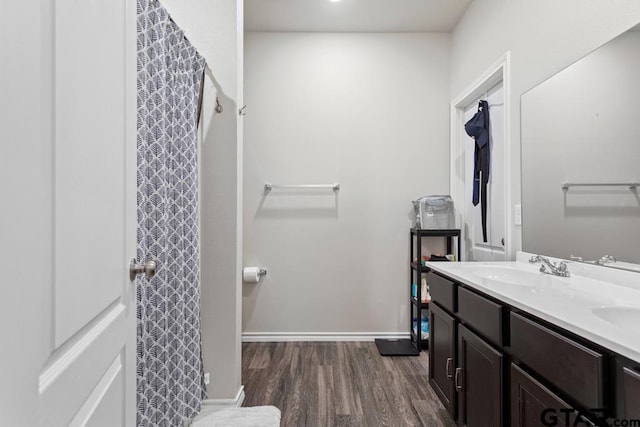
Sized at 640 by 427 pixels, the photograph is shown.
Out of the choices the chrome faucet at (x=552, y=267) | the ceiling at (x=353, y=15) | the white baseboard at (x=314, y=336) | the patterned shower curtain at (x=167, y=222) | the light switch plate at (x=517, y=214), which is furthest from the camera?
the white baseboard at (x=314, y=336)

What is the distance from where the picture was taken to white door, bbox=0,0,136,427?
0.44 meters

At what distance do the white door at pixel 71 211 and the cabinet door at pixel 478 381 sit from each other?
1.22m

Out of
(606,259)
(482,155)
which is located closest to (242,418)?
(606,259)

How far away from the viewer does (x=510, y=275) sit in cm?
173

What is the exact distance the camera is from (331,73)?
3.10 m

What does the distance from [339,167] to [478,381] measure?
6.83 feet

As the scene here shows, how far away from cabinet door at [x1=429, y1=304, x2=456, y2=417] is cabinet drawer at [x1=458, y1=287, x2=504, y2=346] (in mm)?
166

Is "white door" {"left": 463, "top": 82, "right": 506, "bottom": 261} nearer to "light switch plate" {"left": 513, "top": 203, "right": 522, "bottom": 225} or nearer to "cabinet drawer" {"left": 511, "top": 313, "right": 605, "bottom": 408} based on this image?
"light switch plate" {"left": 513, "top": 203, "right": 522, "bottom": 225}

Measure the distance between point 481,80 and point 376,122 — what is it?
93 cm

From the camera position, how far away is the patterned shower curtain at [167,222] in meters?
1.24

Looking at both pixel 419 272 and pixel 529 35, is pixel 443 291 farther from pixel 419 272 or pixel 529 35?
pixel 529 35

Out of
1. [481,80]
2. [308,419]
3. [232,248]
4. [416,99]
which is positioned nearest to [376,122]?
[416,99]

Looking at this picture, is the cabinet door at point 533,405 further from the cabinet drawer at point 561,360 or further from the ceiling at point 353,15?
the ceiling at point 353,15

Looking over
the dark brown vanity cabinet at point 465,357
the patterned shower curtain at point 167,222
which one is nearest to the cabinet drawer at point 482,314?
the dark brown vanity cabinet at point 465,357
